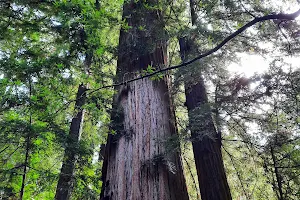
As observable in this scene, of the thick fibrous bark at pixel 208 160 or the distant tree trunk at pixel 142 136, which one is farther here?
the thick fibrous bark at pixel 208 160

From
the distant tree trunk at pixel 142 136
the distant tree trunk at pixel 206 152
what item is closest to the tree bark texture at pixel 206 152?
the distant tree trunk at pixel 206 152

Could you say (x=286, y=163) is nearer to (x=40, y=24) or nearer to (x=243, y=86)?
(x=243, y=86)

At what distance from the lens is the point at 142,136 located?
8.98ft

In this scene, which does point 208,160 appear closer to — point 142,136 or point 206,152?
point 206,152

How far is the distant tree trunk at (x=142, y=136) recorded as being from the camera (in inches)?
94.0

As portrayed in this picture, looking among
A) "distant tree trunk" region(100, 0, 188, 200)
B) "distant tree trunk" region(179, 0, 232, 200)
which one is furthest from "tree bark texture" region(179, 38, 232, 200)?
"distant tree trunk" region(100, 0, 188, 200)

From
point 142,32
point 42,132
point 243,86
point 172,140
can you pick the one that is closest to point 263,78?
point 243,86

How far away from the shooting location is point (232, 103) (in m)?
3.68

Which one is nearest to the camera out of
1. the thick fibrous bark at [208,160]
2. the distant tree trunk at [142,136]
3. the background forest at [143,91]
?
the distant tree trunk at [142,136]

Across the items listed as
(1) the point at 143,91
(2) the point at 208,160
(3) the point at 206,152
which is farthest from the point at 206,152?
(1) the point at 143,91

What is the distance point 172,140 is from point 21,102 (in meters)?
1.98

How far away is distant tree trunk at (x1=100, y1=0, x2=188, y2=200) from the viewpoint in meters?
2.39

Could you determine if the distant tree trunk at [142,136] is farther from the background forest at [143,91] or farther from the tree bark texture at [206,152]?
the tree bark texture at [206,152]

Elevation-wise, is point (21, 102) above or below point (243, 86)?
below
